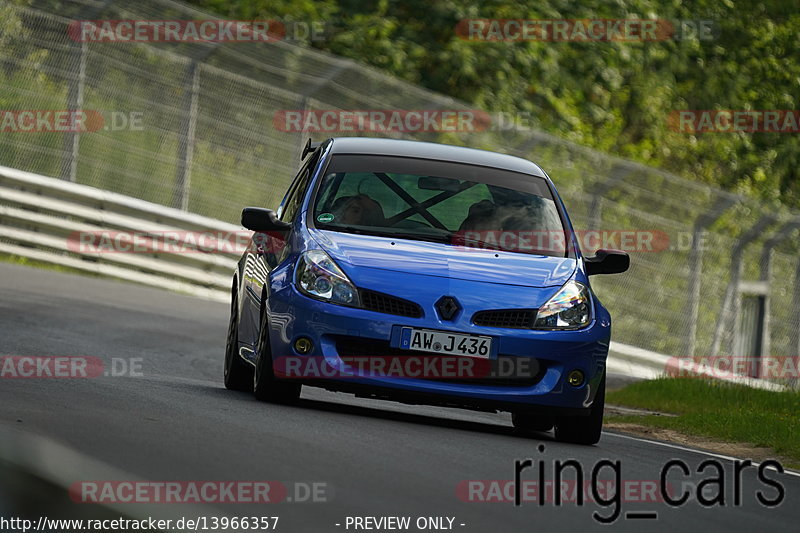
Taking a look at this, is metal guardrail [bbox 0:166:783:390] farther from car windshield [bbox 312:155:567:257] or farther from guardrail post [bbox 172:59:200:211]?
car windshield [bbox 312:155:567:257]

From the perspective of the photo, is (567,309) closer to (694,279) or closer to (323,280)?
(323,280)

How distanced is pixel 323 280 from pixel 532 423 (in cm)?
187

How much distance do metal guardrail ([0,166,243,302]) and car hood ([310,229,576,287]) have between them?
9.97 m

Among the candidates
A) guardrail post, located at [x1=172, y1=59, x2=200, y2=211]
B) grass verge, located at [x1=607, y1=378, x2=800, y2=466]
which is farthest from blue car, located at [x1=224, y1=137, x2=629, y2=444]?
guardrail post, located at [x1=172, y1=59, x2=200, y2=211]

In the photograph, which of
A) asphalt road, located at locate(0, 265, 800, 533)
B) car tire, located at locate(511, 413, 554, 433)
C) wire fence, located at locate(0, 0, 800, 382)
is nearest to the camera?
asphalt road, located at locate(0, 265, 800, 533)

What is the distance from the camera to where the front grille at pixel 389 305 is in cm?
841

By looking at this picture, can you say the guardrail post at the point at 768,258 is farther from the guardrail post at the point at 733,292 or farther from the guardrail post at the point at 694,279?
the guardrail post at the point at 694,279

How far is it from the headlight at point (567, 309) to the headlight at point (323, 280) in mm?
991

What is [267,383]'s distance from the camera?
8766 millimetres

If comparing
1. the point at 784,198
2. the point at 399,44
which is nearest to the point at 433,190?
the point at 399,44

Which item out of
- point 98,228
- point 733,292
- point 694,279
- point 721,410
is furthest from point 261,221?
point 733,292

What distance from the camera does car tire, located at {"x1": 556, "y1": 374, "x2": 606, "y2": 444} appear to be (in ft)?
29.1

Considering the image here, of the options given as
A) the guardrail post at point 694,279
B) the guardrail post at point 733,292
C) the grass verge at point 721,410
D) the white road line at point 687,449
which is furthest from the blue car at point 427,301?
the guardrail post at point 733,292

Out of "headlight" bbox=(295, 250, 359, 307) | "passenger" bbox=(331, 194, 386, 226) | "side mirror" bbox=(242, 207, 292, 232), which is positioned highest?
"passenger" bbox=(331, 194, 386, 226)
